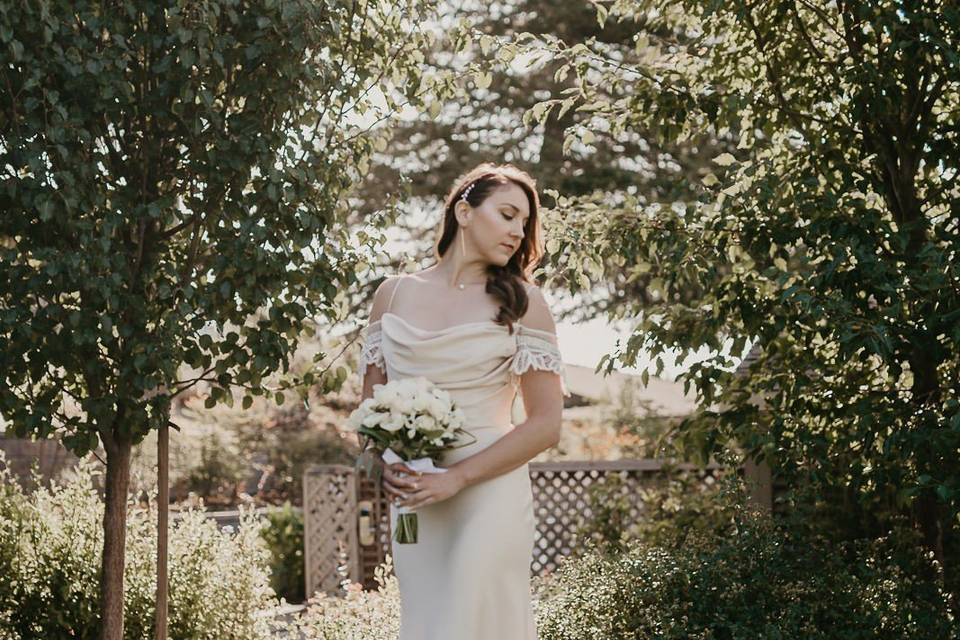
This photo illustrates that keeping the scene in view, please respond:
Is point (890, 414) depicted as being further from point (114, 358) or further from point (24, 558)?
point (24, 558)

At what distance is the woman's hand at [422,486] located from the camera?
8.45ft

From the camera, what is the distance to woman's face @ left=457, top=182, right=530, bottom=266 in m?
2.82

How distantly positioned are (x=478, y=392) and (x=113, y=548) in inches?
85.0

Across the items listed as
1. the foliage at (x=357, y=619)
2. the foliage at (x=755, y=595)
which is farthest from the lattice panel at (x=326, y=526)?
the foliage at (x=755, y=595)

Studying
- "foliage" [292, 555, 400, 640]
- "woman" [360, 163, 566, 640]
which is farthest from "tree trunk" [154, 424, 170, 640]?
"woman" [360, 163, 566, 640]

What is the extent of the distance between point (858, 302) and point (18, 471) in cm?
844

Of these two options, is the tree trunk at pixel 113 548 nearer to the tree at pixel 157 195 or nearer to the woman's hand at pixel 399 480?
the tree at pixel 157 195

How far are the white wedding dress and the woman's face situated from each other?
18cm

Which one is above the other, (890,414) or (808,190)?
(808,190)

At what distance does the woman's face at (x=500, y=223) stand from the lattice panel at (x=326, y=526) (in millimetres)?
7242

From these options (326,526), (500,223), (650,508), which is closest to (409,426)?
(500,223)

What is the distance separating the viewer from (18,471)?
10523 mm

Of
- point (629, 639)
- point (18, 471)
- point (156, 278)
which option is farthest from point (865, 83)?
point (18, 471)

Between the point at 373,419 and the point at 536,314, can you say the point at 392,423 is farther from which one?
the point at 536,314
